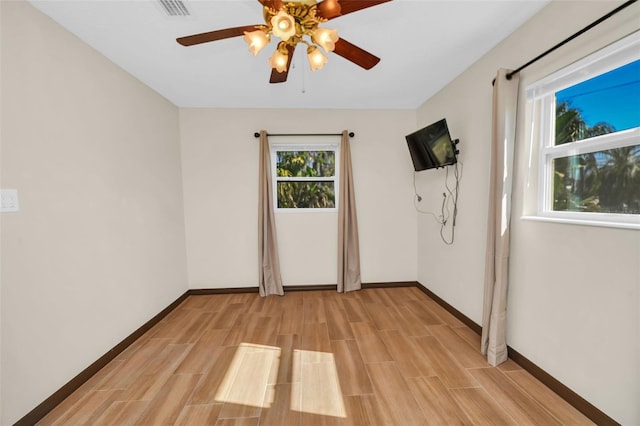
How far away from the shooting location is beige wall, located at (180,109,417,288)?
11.4 ft

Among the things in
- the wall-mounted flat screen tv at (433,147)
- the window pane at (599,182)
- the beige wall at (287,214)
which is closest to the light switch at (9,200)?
the beige wall at (287,214)

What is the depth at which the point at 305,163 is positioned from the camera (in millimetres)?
3697

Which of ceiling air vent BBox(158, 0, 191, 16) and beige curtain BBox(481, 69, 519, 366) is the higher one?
ceiling air vent BBox(158, 0, 191, 16)

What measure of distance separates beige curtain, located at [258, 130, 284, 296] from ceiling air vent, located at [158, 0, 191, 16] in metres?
1.73

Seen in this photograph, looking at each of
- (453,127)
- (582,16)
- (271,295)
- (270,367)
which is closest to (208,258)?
(271,295)

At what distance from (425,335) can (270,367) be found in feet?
4.67

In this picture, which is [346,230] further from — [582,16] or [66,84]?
[66,84]

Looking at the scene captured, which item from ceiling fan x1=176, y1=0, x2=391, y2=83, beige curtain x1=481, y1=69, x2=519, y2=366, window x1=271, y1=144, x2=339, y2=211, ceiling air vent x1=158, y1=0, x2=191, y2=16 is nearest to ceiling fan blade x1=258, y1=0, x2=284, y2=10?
A: ceiling fan x1=176, y1=0, x2=391, y2=83

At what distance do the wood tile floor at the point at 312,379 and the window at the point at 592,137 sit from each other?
48.3 inches

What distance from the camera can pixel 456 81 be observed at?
268 cm

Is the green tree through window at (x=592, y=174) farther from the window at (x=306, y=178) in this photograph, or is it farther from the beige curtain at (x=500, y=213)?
the window at (x=306, y=178)

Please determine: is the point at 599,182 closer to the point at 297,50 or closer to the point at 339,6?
the point at 339,6

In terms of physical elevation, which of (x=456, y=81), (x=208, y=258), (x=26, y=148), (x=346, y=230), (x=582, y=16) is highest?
(x=456, y=81)

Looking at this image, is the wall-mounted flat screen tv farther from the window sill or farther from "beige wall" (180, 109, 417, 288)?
the window sill
